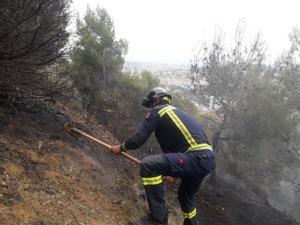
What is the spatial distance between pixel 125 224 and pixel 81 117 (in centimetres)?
486

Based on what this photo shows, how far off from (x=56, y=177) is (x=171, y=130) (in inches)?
72.9

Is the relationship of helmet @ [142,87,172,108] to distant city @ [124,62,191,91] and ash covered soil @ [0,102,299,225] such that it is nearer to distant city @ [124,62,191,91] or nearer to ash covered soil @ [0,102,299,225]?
ash covered soil @ [0,102,299,225]

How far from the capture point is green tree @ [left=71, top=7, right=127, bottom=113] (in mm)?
12030

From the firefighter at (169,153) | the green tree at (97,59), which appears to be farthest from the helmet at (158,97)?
the green tree at (97,59)

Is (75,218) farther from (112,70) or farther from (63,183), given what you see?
(112,70)

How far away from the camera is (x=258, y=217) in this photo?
1166 centimetres

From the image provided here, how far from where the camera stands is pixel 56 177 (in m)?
5.71

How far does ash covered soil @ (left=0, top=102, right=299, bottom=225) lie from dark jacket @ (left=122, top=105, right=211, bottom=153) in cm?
113

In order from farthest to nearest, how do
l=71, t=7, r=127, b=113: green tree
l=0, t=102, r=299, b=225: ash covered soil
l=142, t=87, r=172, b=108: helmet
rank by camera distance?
l=71, t=7, r=127, b=113: green tree, l=142, t=87, r=172, b=108: helmet, l=0, t=102, r=299, b=225: ash covered soil

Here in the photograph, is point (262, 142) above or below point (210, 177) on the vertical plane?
above

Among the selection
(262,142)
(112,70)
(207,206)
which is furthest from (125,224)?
(262,142)

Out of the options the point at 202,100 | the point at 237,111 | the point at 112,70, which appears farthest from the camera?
the point at 202,100

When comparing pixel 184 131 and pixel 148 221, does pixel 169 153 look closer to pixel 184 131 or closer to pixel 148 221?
pixel 184 131


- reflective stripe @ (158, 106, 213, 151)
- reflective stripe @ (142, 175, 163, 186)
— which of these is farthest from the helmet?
reflective stripe @ (142, 175, 163, 186)
